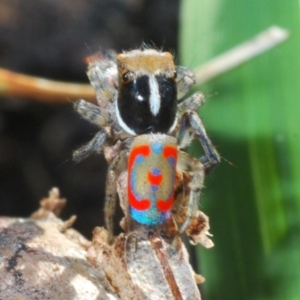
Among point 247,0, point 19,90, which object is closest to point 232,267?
point 247,0

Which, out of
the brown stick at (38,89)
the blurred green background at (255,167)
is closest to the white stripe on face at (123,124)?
the blurred green background at (255,167)

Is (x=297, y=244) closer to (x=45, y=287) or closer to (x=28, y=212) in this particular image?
(x=45, y=287)

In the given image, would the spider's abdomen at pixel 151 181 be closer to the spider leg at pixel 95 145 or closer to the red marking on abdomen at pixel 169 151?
the red marking on abdomen at pixel 169 151

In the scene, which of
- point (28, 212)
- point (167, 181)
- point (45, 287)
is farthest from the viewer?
point (28, 212)

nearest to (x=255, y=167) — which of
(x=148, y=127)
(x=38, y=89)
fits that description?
(x=148, y=127)

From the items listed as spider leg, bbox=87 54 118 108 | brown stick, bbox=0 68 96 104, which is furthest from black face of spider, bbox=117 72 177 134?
brown stick, bbox=0 68 96 104

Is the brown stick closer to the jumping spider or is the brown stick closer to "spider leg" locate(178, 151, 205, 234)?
the jumping spider

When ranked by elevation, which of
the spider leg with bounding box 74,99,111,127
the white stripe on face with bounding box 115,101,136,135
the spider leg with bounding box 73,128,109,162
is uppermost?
the spider leg with bounding box 74,99,111,127
